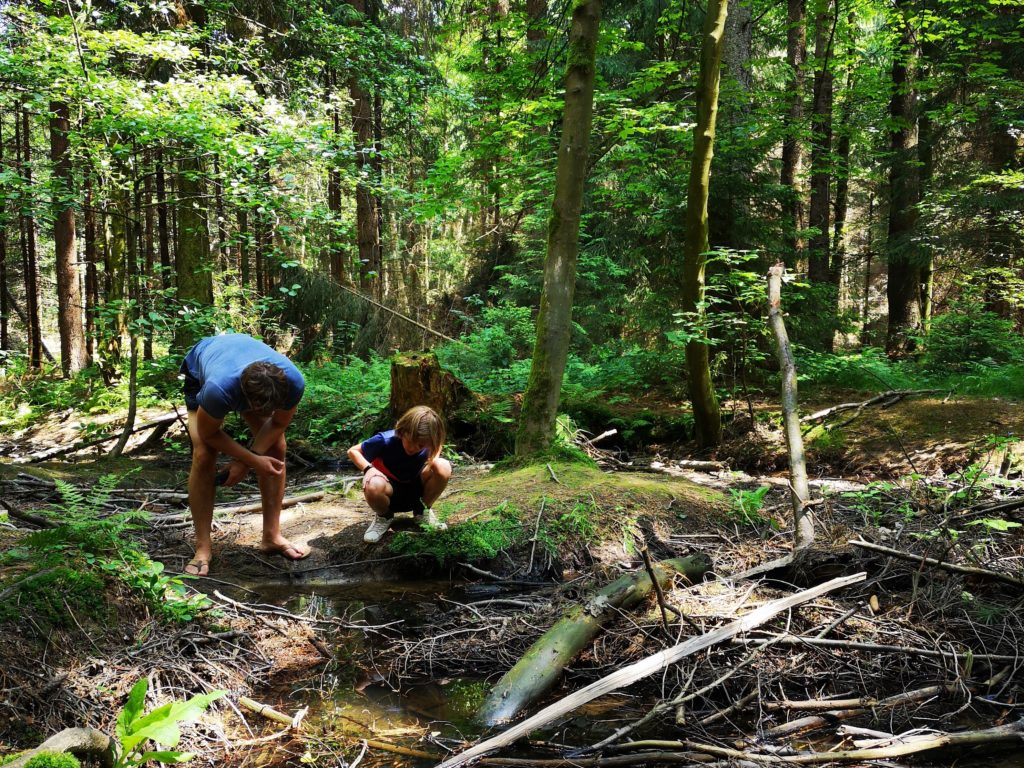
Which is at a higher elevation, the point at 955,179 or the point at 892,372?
the point at 955,179

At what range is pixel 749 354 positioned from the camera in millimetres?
8664

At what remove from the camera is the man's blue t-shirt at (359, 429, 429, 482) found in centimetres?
480

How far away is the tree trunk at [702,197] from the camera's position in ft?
22.7

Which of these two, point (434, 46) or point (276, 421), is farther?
point (434, 46)

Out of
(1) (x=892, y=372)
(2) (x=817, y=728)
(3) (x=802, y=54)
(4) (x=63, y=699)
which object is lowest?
(2) (x=817, y=728)

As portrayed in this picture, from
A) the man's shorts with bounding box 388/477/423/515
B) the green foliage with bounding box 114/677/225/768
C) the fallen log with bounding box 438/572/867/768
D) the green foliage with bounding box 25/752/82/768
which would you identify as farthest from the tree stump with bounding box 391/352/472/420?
the green foliage with bounding box 25/752/82/768

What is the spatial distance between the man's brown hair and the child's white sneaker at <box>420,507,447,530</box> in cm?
157

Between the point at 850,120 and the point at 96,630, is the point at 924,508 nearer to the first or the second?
the point at 96,630

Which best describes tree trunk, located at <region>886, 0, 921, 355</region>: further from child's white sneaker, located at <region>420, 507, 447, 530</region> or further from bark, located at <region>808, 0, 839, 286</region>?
child's white sneaker, located at <region>420, 507, 447, 530</region>

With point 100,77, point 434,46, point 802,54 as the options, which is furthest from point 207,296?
point 802,54

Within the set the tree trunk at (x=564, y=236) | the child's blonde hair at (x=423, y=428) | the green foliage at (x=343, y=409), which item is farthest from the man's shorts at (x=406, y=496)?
the green foliage at (x=343, y=409)

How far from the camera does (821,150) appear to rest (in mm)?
9984

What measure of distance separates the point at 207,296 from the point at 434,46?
10283mm

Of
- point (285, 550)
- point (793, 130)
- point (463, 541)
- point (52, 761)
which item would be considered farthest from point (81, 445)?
point (793, 130)
